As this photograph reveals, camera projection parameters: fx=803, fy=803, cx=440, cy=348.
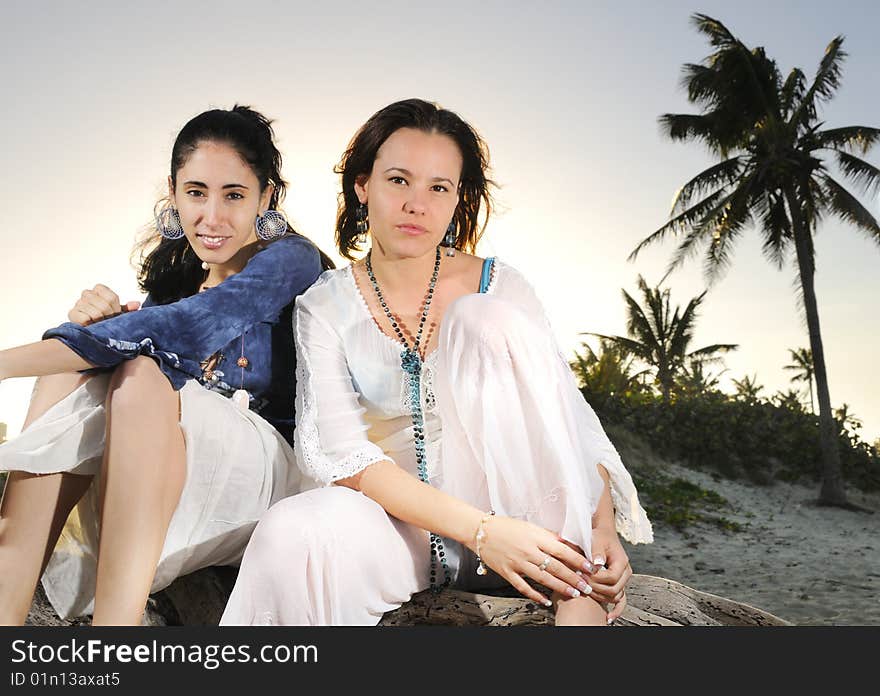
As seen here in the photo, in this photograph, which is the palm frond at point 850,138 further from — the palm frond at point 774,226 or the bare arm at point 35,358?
the bare arm at point 35,358

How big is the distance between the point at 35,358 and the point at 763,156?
53.0 ft

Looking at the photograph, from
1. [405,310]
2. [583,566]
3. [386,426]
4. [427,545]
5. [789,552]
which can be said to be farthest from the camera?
[789,552]

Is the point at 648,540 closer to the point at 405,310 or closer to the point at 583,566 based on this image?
the point at 583,566

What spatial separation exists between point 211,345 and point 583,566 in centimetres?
130

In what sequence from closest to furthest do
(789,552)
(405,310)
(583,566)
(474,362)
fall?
1. (583,566)
2. (474,362)
3. (405,310)
4. (789,552)

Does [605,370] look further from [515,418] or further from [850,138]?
[515,418]

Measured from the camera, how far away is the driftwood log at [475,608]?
6.86 feet

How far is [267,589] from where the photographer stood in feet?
6.07

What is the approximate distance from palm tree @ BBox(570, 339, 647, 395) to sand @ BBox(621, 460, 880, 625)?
12.2ft

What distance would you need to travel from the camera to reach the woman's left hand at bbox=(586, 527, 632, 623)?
189 cm

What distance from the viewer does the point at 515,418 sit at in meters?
1.94

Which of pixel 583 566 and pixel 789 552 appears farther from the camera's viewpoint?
pixel 789 552

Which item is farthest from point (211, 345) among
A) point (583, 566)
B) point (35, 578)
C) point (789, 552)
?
point (789, 552)

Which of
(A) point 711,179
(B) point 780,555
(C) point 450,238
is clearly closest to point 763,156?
(A) point 711,179
